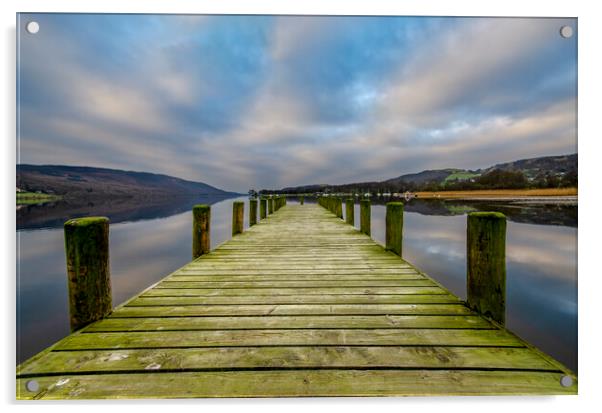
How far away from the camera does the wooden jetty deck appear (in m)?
1.58

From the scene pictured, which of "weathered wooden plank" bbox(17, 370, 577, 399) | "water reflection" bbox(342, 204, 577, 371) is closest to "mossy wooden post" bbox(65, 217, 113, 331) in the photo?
"weathered wooden plank" bbox(17, 370, 577, 399)

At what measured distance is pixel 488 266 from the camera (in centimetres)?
237

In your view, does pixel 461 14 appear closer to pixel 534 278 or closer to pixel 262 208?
pixel 534 278

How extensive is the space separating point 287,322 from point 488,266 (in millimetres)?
1827

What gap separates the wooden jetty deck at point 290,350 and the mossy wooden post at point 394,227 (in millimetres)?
1788

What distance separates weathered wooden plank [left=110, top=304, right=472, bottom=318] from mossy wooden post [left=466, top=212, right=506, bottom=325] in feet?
0.57

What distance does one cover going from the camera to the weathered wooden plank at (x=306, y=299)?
2.65 m

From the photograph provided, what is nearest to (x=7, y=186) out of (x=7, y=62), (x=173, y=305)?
(x=7, y=62)

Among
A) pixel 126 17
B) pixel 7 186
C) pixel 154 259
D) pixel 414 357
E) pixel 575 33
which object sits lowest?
pixel 154 259

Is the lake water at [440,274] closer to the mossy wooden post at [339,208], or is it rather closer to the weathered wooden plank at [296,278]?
the weathered wooden plank at [296,278]

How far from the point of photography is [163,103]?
387cm

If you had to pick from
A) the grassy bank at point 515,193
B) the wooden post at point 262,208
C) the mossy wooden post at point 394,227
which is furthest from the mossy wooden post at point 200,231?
the wooden post at point 262,208
